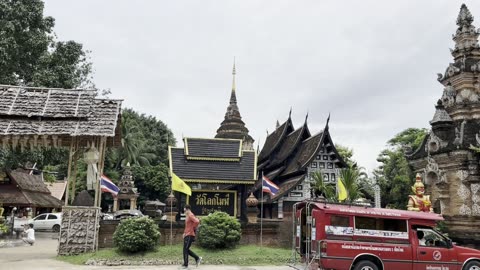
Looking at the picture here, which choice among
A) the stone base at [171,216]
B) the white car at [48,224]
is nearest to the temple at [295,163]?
the stone base at [171,216]

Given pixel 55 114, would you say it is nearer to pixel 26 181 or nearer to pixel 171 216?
pixel 171 216

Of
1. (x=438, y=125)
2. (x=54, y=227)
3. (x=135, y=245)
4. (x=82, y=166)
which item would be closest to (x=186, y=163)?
(x=135, y=245)

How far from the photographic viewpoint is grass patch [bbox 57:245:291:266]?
44.1 ft

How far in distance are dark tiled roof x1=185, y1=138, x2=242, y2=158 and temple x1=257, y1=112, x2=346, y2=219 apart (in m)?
5.52

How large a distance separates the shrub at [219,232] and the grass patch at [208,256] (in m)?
0.26

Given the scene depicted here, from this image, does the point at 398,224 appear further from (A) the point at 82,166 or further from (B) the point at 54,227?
(A) the point at 82,166

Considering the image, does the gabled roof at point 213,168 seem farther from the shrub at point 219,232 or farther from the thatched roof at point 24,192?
the thatched roof at point 24,192

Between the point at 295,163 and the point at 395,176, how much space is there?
34.0 feet

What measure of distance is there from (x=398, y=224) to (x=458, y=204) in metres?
13.5

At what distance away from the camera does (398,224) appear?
10.5 m

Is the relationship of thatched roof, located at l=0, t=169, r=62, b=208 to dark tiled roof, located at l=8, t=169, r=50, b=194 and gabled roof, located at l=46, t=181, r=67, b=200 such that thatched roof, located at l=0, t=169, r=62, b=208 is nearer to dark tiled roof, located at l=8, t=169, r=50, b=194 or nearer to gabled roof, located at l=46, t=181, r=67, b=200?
dark tiled roof, located at l=8, t=169, r=50, b=194

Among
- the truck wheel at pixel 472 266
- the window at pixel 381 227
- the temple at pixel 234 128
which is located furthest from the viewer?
the temple at pixel 234 128

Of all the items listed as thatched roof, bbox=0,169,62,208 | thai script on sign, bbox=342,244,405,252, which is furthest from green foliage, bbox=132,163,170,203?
thai script on sign, bbox=342,244,405,252

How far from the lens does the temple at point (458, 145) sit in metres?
21.2
